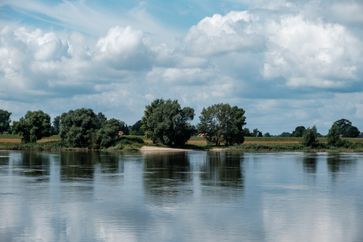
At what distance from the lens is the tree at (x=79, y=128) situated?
112 m

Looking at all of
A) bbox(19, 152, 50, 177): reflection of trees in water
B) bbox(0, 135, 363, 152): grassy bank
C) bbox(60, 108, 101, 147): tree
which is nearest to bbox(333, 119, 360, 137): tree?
bbox(0, 135, 363, 152): grassy bank

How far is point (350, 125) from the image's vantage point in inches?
7731

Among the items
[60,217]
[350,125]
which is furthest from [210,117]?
[60,217]

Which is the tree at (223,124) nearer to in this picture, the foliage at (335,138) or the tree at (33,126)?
the foliage at (335,138)

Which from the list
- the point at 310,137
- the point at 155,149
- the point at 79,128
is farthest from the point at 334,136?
the point at 79,128

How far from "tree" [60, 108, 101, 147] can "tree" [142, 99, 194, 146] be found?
1055 cm

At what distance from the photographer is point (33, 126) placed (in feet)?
411

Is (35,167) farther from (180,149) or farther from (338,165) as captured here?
(180,149)

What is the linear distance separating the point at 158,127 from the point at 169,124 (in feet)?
7.07

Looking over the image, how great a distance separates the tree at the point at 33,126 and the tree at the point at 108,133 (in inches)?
684

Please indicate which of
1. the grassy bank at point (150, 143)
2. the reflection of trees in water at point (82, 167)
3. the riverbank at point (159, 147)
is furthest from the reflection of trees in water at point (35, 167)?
the grassy bank at point (150, 143)

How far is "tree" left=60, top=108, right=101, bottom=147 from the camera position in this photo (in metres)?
112

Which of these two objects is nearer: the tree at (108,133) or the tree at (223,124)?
the tree at (108,133)

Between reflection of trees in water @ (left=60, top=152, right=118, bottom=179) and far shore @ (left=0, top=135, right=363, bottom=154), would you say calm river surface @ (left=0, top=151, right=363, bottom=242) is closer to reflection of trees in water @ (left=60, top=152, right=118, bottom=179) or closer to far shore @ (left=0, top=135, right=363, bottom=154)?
reflection of trees in water @ (left=60, top=152, right=118, bottom=179)
